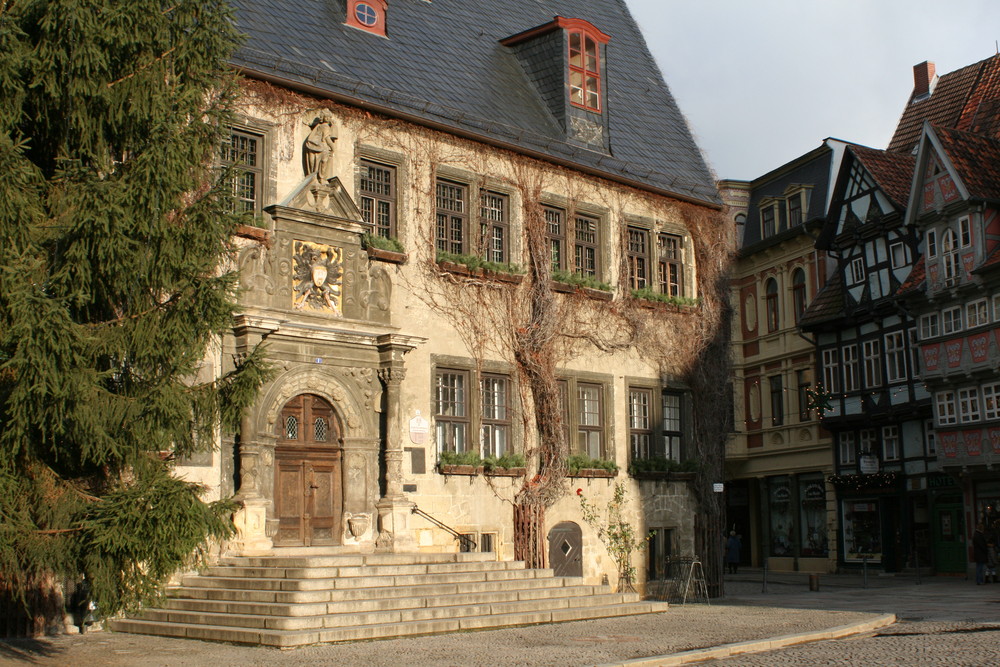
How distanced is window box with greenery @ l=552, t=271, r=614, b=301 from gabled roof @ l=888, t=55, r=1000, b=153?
17.1 m

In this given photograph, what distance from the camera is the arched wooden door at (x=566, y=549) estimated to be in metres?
19.8

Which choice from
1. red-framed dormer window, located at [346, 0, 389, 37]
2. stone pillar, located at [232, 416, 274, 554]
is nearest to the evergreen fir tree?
stone pillar, located at [232, 416, 274, 554]

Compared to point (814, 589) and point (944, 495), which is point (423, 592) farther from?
point (944, 495)

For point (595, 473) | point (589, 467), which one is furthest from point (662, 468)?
point (589, 467)

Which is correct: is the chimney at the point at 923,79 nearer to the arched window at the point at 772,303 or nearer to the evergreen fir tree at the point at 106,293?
the arched window at the point at 772,303

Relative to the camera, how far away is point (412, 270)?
18469 mm

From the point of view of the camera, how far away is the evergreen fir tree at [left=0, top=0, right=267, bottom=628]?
395 inches

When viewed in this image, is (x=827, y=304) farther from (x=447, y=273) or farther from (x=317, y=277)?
(x=317, y=277)

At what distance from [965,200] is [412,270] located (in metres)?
16.2

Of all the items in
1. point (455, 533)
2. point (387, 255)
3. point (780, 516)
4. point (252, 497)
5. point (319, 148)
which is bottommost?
point (780, 516)

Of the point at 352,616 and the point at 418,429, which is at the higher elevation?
the point at 418,429

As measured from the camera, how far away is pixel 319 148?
17.3 metres

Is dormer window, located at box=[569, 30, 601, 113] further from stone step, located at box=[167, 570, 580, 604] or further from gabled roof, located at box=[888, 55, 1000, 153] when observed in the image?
gabled roof, located at box=[888, 55, 1000, 153]

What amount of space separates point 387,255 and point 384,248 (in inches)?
5.3
